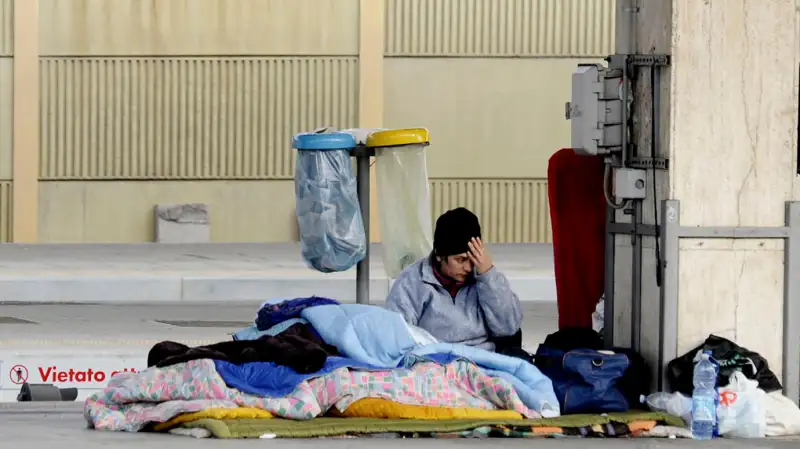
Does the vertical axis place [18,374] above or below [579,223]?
below

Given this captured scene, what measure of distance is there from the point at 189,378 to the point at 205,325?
6.64 m

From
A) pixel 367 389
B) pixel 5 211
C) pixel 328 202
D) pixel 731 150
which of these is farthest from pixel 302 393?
pixel 5 211

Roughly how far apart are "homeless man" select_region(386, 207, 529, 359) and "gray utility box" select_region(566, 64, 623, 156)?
67cm

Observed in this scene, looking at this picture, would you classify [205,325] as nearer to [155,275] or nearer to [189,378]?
[155,275]

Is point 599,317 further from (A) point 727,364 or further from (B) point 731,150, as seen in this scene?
(B) point 731,150

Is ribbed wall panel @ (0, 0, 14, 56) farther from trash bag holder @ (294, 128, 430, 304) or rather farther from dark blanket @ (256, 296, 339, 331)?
dark blanket @ (256, 296, 339, 331)

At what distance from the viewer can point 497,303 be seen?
27.3ft

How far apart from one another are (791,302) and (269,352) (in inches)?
93.0

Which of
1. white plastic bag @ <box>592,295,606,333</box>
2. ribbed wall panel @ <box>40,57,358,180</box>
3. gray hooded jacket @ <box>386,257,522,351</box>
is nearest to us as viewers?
gray hooded jacket @ <box>386,257,522,351</box>

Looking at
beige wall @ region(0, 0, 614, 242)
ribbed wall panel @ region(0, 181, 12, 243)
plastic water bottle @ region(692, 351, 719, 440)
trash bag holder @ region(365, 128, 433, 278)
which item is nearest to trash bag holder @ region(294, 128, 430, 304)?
trash bag holder @ region(365, 128, 433, 278)

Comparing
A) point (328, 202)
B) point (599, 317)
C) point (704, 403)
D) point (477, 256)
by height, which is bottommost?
point (704, 403)

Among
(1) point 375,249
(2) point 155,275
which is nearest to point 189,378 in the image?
(2) point 155,275

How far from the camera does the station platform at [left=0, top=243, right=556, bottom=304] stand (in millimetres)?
16125

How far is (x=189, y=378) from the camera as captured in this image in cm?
752
